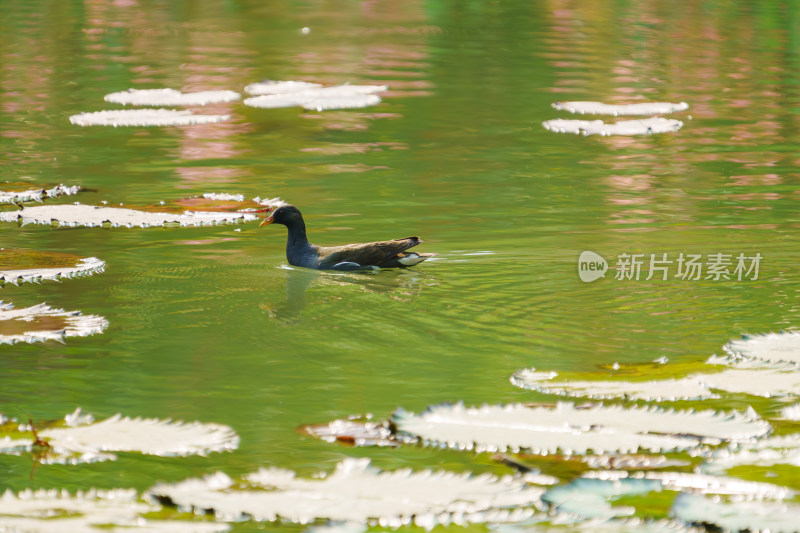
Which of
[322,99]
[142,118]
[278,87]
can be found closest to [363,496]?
[142,118]

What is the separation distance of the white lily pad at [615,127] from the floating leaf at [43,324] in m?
6.52

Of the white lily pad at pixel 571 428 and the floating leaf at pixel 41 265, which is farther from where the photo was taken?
the floating leaf at pixel 41 265

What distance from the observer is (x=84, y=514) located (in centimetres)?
312

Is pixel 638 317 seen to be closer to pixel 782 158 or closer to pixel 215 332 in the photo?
pixel 215 332

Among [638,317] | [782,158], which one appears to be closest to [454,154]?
[782,158]

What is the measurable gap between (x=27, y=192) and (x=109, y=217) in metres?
1.12

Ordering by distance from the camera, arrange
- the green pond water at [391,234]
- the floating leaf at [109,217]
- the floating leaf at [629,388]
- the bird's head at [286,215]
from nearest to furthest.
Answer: the floating leaf at [629,388], the green pond water at [391,234], the bird's head at [286,215], the floating leaf at [109,217]

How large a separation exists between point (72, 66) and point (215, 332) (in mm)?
11226

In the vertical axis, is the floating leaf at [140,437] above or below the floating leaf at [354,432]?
above

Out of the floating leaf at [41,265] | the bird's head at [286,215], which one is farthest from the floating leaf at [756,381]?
the floating leaf at [41,265]

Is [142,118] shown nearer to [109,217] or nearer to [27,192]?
[27,192]

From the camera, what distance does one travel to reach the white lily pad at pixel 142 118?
452 inches

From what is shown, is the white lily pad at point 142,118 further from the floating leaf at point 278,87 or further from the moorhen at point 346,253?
the moorhen at point 346,253

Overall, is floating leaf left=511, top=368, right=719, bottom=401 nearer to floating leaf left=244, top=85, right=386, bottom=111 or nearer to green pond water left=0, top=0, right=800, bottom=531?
green pond water left=0, top=0, right=800, bottom=531
